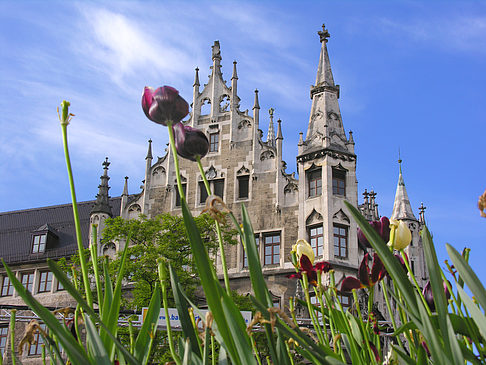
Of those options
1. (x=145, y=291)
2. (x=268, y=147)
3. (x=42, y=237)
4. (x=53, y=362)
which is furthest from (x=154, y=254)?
(x=53, y=362)

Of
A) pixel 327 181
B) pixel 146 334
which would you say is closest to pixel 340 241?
pixel 327 181

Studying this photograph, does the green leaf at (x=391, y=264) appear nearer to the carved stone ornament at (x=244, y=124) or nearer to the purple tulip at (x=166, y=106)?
the purple tulip at (x=166, y=106)

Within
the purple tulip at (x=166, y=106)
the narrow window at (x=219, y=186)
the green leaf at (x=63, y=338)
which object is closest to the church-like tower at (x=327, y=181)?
the narrow window at (x=219, y=186)

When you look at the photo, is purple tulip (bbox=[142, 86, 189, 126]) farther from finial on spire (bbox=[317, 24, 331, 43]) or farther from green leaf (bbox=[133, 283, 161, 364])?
finial on spire (bbox=[317, 24, 331, 43])

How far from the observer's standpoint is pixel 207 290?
1.50 metres

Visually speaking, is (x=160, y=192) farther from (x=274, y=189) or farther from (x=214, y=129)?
(x=274, y=189)

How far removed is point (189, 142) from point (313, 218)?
2145cm

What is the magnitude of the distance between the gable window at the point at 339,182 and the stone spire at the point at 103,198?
1012 cm

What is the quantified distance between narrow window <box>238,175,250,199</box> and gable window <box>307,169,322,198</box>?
8.31ft

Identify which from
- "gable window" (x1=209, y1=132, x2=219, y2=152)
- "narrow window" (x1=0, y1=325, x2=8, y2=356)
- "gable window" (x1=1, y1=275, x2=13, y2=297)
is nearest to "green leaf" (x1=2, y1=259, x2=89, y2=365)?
"gable window" (x1=209, y1=132, x2=219, y2=152)

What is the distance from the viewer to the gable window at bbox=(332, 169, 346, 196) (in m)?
23.8

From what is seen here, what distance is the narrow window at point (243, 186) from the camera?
82.0 feet

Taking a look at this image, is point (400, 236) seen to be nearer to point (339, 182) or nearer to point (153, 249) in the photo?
point (153, 249)

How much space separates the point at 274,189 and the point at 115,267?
7219mm
